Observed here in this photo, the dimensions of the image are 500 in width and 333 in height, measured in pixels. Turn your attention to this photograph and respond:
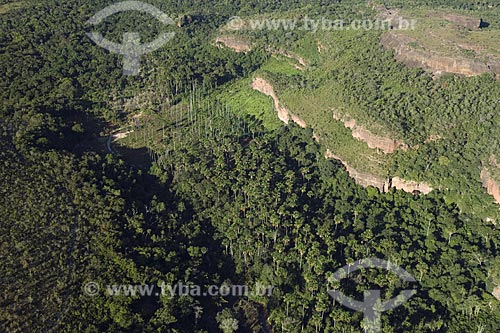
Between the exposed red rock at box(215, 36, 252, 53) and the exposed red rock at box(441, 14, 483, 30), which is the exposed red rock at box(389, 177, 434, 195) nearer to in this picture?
the exposed red rock at box(441, 14, 483, 30)

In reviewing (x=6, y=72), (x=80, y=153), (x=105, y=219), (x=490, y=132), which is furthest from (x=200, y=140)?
(x=490, y=132)

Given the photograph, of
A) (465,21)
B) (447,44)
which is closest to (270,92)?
(447,44)

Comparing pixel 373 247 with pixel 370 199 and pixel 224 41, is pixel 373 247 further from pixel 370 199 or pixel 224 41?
pixel 224 41

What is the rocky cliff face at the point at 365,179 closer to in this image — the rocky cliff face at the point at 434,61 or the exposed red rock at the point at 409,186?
Result: the exposed red rock at the point at 409,186

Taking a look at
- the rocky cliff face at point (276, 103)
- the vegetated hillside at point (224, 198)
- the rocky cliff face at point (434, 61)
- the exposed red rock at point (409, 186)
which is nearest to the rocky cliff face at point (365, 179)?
the vegetated hillside at point (224, 198)

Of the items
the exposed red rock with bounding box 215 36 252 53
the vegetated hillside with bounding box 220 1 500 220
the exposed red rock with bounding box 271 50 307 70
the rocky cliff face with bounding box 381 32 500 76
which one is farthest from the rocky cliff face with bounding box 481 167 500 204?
the exposed red rock with bounding box 215 36 252 53

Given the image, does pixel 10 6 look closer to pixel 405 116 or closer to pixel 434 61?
pixel 405 116
